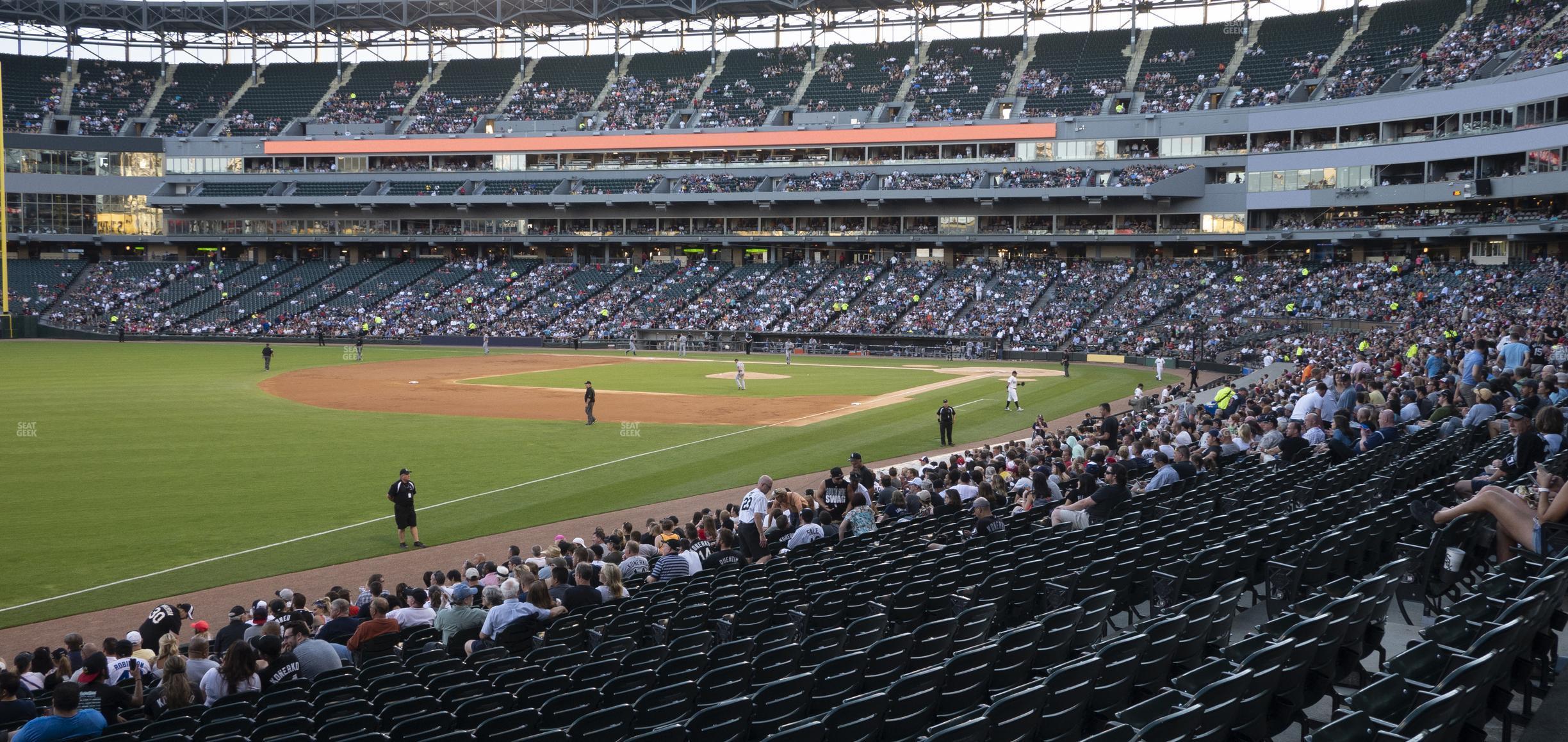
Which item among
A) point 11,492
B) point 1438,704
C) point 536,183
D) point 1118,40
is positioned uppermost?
point 1118,40

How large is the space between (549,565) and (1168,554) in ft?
25.1

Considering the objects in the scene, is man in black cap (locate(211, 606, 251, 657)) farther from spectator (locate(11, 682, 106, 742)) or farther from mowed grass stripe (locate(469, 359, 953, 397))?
mowed grass stripe (locate(469, 359, 953, 397))

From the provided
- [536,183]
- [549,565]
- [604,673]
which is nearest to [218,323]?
[536,183]

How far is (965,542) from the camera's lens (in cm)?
1327

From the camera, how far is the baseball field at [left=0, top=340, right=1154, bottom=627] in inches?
801

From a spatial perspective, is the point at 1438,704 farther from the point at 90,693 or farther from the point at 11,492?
the point at 11,492

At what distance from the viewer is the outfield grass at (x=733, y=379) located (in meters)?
48.7

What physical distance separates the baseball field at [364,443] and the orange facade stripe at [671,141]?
2656cm

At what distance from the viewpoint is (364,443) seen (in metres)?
32.7

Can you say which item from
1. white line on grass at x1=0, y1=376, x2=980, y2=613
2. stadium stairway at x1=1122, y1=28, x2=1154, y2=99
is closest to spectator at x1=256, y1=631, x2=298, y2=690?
white line on grass at x1=0, y1=376, x2=980, y2=613

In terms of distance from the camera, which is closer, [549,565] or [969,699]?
[969,699]

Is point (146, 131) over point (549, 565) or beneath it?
over

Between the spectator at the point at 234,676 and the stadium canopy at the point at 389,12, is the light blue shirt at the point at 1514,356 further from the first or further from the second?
the stadium canopy at the point at 389,12

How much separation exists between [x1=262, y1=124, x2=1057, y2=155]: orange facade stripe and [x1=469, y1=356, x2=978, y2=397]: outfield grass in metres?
25.2
